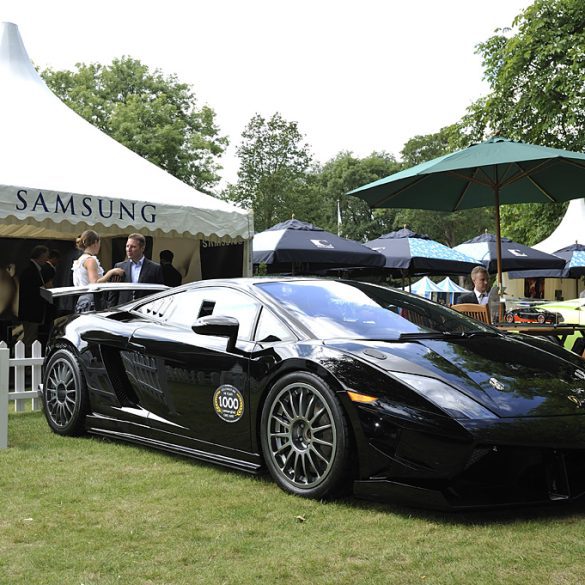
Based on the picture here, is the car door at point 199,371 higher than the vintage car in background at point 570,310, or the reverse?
the vintage car in background at point 570,310

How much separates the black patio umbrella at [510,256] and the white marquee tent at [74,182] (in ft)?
31.9

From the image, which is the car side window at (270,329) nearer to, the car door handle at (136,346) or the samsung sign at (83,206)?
the car door handle at (136,346)

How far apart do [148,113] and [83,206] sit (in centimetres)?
3095

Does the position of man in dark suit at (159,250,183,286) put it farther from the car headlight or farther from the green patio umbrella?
the car headlight

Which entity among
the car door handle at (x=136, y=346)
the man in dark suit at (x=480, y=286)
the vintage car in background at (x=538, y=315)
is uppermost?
the man in dark suit at (x=480, y=286)

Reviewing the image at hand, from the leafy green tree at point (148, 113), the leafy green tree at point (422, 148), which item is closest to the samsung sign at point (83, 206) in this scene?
the leafy green tree at point (148, 113)

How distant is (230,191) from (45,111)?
37.9 m

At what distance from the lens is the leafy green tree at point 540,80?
20844mm

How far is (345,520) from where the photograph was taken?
12.4 feet

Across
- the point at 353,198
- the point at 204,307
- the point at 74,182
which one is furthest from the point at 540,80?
the point at 353,198

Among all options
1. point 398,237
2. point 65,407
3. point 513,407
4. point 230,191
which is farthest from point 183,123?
point 513,407

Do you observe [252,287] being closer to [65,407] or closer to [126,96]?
[65,407]

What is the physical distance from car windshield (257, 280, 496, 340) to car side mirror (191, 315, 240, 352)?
34cm

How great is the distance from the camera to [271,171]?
4838cm
